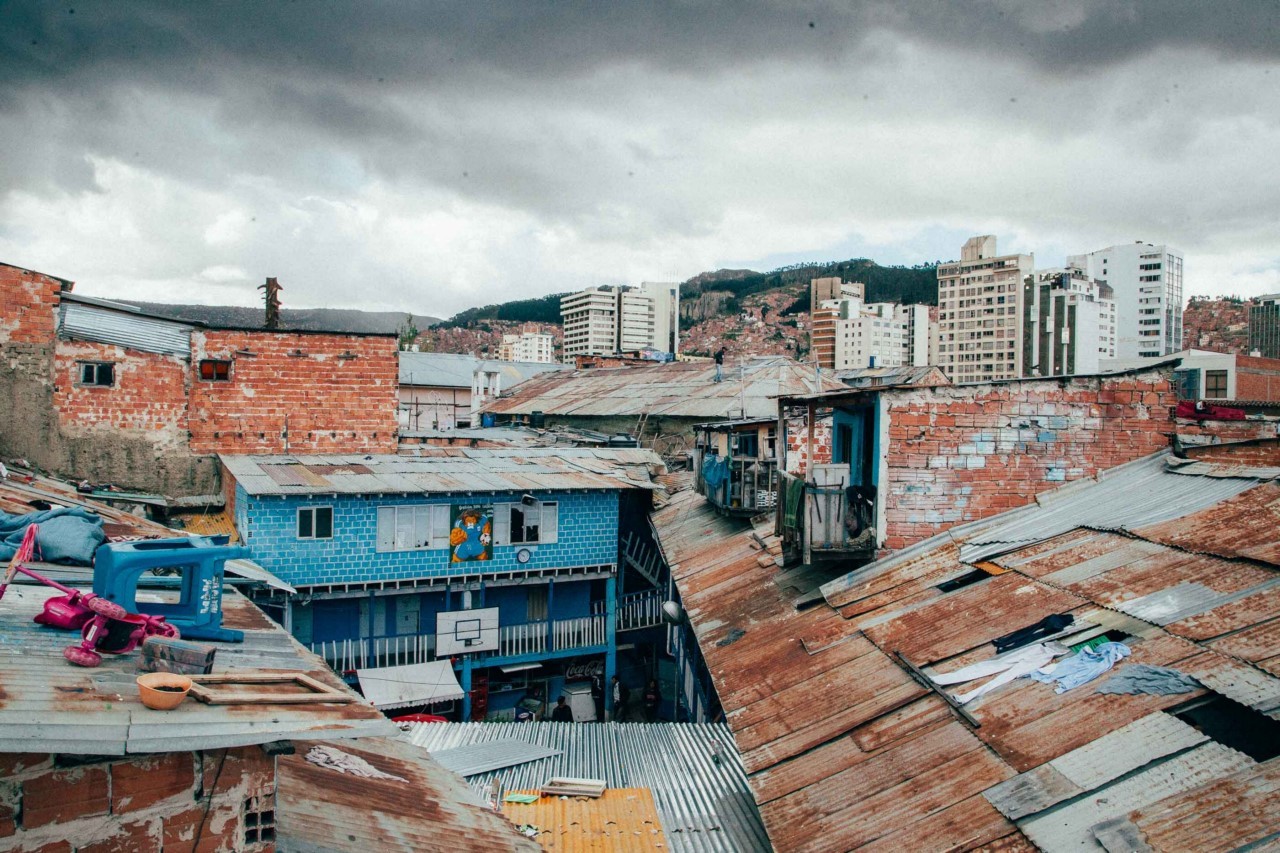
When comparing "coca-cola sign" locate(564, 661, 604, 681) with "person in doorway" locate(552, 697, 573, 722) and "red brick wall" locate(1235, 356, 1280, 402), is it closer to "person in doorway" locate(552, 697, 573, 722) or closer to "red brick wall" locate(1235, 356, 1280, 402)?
"person in doorway" locate(552, 697, 573, 722)

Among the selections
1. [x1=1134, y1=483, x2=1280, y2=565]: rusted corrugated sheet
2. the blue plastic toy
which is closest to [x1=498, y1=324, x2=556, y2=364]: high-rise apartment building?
the blue plastic toy

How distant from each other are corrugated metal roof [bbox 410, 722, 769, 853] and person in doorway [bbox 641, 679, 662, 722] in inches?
400

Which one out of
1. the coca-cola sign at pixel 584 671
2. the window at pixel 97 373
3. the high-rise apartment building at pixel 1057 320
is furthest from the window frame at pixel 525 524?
the high-rise apartment building at pixel 1057 320

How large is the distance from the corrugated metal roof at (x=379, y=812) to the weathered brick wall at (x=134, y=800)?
0.43 metres

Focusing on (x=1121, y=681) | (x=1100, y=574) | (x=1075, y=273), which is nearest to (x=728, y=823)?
(x=1121, y=681)

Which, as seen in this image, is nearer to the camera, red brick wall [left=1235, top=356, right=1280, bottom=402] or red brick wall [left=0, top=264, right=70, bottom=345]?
red brick wall [left=0, top=264, right=70, bottom=345]

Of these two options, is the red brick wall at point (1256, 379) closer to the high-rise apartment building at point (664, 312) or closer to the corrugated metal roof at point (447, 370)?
the corrugated metal roof at point (447, 370)

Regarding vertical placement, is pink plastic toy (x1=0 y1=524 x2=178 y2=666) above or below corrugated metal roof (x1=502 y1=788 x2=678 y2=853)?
above

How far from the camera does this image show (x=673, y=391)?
31.7m

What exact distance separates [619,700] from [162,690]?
17.9m

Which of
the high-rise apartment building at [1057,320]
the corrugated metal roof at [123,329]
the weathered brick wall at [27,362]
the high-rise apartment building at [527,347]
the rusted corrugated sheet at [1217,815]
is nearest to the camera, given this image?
the rusted corrugated sheet at [1217,815]

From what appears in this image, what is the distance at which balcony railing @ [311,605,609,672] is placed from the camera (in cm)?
1906

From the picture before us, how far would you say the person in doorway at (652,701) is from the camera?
22092 mm

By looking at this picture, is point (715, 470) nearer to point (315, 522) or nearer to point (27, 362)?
point (315, 522)
